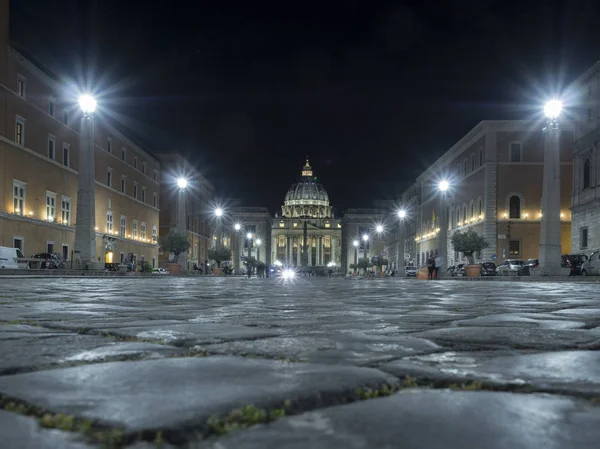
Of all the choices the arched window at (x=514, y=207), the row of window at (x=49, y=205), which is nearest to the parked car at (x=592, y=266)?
the arched window at (x=514, y=207)

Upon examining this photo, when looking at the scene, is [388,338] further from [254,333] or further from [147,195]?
[147,195]

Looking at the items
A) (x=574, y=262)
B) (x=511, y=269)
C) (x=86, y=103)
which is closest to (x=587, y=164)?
(x=511, y=269)

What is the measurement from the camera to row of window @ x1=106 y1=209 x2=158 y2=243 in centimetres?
4722

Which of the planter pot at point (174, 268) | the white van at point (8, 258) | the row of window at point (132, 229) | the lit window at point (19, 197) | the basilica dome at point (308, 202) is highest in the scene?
the basilica dome at point (308, 202)

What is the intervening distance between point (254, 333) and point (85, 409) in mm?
2091

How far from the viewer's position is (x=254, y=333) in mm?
3594

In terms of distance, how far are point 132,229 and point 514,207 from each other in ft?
104

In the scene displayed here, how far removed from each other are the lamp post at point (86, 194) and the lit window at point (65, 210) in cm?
1312

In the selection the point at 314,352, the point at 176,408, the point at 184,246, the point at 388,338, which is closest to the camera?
the point at 176,408

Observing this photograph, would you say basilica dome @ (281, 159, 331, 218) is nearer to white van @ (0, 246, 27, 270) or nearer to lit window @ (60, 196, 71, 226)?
lit window @ (60, 196, 71, 226)

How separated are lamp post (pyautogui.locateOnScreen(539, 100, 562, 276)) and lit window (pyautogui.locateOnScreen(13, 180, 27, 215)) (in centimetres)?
2552

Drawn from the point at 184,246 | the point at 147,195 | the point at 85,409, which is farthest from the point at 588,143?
the point at 85,409

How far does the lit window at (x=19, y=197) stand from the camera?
106 feet

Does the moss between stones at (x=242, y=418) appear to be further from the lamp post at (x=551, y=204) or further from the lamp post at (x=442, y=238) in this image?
the lamp post at (x=442, y=238)
